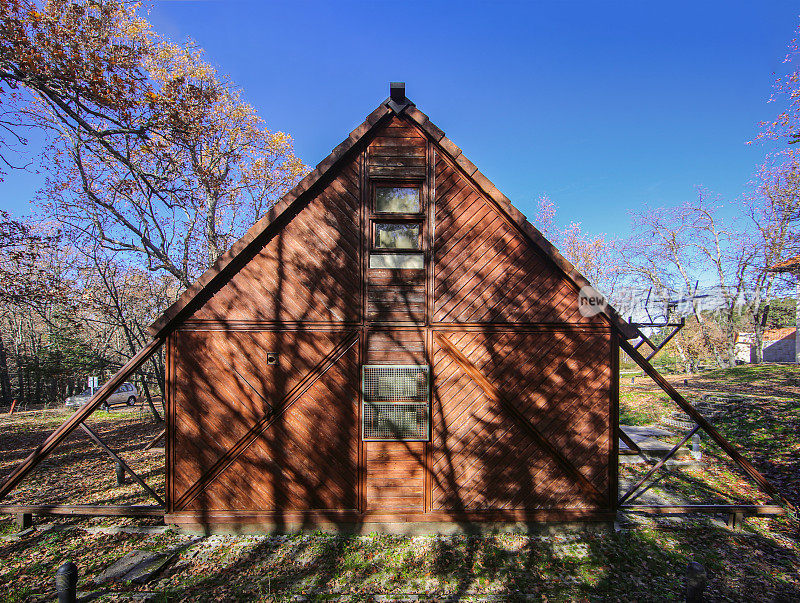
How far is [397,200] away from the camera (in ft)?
20.1

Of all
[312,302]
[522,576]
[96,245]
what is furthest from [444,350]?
[96,245]

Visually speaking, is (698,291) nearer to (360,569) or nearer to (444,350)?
(444,350)

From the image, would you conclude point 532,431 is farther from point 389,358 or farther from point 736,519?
point 736,519

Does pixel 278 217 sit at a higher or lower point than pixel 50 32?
lower

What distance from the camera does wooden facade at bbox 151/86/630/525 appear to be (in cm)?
576

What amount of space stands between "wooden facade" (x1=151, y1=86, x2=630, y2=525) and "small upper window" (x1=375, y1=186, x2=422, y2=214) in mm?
78

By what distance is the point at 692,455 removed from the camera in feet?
29.2

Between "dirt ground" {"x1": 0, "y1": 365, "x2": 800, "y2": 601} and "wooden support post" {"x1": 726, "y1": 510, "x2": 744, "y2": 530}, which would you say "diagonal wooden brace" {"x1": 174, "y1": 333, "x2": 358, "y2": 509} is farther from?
"wooden support post" {"x1": 726, "y1": 510, "x2": 744, "y2": 530}

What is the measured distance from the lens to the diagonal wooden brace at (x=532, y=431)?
5.86 metres

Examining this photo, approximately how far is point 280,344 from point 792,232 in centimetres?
2453

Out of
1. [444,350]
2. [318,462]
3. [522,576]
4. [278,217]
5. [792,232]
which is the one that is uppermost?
[792,232]

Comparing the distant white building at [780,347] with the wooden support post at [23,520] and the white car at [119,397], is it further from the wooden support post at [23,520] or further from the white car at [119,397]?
the white car at [119,397]

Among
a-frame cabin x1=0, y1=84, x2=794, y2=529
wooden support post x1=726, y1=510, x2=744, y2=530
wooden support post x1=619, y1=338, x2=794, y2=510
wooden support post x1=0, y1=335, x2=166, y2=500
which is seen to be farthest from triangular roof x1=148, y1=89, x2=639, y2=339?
wooden support post x1=726, y1=510, x2=744, y2=530

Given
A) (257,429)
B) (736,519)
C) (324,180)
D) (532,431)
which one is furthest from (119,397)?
(736,519)
